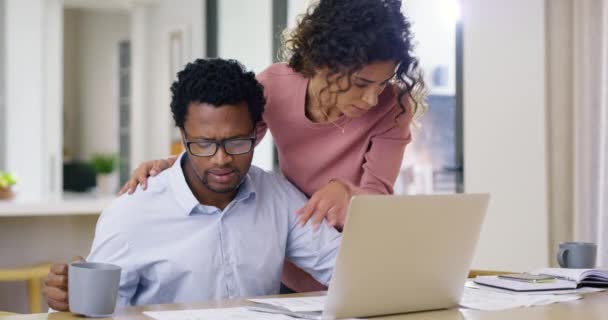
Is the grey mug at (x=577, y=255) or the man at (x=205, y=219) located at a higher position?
the man at (x=205, y=219)

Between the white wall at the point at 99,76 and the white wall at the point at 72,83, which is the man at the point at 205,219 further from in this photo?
the white wall at the point at 72,83

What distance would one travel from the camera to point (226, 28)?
645 centimetres

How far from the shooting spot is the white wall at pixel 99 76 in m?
9.02

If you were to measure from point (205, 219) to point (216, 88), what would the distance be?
299 millimetres

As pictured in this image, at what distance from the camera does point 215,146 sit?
177cm

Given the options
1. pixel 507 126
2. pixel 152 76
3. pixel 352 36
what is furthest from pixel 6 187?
pixel 152 76

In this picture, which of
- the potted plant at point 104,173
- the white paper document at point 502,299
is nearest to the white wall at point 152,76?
the potted plant at point 104,173

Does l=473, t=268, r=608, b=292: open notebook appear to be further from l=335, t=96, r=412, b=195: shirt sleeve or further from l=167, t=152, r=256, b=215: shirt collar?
l=167, t=152, r=256, b=215: shirt collar

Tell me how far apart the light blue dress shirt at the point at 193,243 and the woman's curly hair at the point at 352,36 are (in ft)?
1.16

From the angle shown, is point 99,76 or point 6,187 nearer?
point 6,187

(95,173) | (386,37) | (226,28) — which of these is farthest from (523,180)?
(95,173)

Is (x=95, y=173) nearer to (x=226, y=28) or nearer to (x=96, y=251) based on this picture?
(x=226, y=28)

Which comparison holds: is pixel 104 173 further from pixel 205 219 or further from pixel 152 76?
pixel 205 219

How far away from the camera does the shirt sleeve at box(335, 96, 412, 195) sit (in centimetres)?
207
